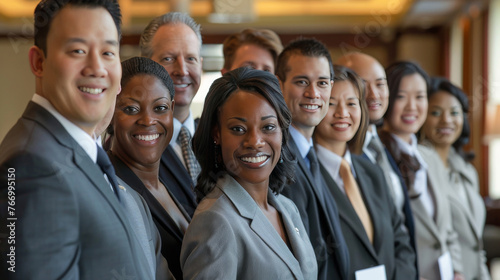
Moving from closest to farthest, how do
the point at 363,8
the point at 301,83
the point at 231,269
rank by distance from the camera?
the point at 231,269
the point at 301,83
the point at 363,8

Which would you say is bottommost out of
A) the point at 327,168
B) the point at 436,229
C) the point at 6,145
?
the point at 436,229

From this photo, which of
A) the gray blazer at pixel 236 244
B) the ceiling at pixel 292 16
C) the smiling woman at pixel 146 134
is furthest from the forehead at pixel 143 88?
the ceiling at pixel 292 16

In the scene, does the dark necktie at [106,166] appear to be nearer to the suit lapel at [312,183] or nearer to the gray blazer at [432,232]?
the suit lapel at [312,183]

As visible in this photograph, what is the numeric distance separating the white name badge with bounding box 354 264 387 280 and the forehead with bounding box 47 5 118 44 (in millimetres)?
1458

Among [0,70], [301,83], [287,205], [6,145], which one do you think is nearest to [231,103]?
[287,205]

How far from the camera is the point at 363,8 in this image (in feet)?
35.3

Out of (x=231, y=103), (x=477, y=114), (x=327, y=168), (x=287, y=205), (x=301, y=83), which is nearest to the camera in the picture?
(x=231, y=103)

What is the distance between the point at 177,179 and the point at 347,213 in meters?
0.73

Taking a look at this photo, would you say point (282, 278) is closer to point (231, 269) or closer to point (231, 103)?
point (231, 269)

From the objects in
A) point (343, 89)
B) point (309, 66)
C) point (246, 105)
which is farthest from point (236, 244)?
point (343, 89)

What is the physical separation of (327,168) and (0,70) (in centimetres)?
881

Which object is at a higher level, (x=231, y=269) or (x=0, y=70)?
(x=0, y=70)

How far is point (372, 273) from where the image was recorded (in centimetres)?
230

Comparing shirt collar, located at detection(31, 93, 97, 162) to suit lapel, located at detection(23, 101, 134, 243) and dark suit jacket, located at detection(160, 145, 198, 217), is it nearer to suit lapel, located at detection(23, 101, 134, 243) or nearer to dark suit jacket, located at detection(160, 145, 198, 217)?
suit lapel, located at detection(23, 101, 134, 243)
